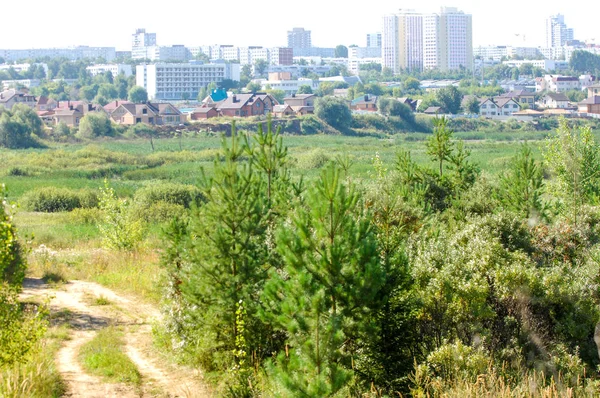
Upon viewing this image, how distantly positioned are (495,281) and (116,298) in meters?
8.41

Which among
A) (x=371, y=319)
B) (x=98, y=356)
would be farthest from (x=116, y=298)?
(x=371, y=319)

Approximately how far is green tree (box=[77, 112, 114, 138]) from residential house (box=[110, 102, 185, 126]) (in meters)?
6.47

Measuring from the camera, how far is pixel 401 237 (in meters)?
14.5

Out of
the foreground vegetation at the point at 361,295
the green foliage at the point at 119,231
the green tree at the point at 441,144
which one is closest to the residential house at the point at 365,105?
the green tree at the point at 441,144

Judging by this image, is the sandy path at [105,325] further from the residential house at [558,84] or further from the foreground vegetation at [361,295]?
the residential house at [558,84]

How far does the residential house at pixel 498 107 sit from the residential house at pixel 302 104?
63.6ft

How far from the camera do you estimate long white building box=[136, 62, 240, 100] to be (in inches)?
5379

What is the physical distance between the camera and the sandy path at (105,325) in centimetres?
1246

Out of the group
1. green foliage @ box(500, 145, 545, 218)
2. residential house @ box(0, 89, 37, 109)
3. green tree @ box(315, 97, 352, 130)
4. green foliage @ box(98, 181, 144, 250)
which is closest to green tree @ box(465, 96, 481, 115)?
green tree @ box(315, 97, 352, 130)

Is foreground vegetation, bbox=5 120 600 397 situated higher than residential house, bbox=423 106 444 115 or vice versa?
residential house, bbox=423 106 444 115

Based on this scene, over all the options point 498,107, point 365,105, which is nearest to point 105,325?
point 365,105

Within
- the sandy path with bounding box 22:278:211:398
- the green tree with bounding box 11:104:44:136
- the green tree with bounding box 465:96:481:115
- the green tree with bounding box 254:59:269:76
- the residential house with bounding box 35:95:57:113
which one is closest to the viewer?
the sandy path with bounding box 22:278:211:398

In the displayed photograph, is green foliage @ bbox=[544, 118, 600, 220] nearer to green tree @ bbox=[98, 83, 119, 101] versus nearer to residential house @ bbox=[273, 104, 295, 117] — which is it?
residential house @ bbox=[273, 104, 295, 117]

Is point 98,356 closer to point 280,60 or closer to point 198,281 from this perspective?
point 198,281
